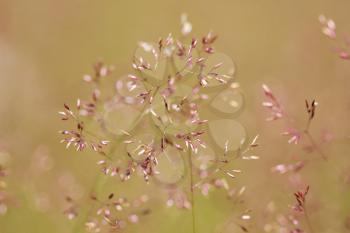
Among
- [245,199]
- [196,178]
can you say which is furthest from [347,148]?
[196,178]

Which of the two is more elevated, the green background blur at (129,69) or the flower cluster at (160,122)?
the flower cluster at (160,122)

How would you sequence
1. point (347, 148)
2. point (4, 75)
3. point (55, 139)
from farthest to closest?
point (4, 75), point (55, 139), point (347, 148)

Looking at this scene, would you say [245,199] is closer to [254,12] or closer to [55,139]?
[55,139]

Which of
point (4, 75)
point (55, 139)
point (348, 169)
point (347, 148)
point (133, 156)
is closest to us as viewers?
point (133, 156)

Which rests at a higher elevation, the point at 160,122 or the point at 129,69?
the point at 160,122

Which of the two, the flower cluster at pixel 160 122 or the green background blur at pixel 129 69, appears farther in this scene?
the green background blur at pixel 129 69

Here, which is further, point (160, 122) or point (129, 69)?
point (129, 69)

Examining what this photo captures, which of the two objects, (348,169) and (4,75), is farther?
(4,75)

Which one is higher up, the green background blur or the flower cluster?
the flower cluster
